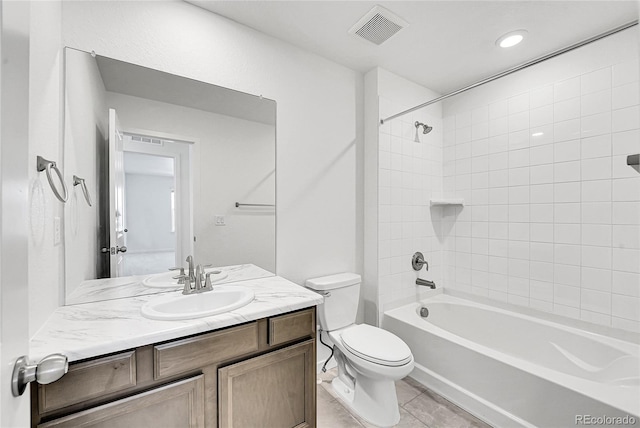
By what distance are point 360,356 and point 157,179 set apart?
1.56 m

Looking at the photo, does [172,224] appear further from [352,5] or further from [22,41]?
[352,5]

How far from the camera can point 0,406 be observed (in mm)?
456

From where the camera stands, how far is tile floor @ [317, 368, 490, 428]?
167cm

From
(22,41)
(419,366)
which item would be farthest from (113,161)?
(419,366)

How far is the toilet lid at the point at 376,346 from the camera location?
159cm

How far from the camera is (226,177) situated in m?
1.77

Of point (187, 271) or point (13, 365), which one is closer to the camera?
point (13, 365)

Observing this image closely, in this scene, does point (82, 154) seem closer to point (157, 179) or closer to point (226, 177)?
point (157, 179)

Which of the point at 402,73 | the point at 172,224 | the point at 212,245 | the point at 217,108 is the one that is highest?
the point at 402,73

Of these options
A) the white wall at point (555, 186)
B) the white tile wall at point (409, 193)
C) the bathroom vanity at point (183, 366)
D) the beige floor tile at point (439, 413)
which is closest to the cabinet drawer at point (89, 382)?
the bathroom vanity at point (183, 366)

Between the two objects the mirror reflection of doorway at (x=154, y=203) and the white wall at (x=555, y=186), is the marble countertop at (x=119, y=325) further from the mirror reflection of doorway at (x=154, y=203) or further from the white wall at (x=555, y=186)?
the white wall at (x=555, y=186)

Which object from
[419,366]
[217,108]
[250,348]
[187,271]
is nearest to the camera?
[250,348]

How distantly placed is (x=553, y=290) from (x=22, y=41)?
2.94m

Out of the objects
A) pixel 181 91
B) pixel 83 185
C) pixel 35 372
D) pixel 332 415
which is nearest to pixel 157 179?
pixel 83 185
